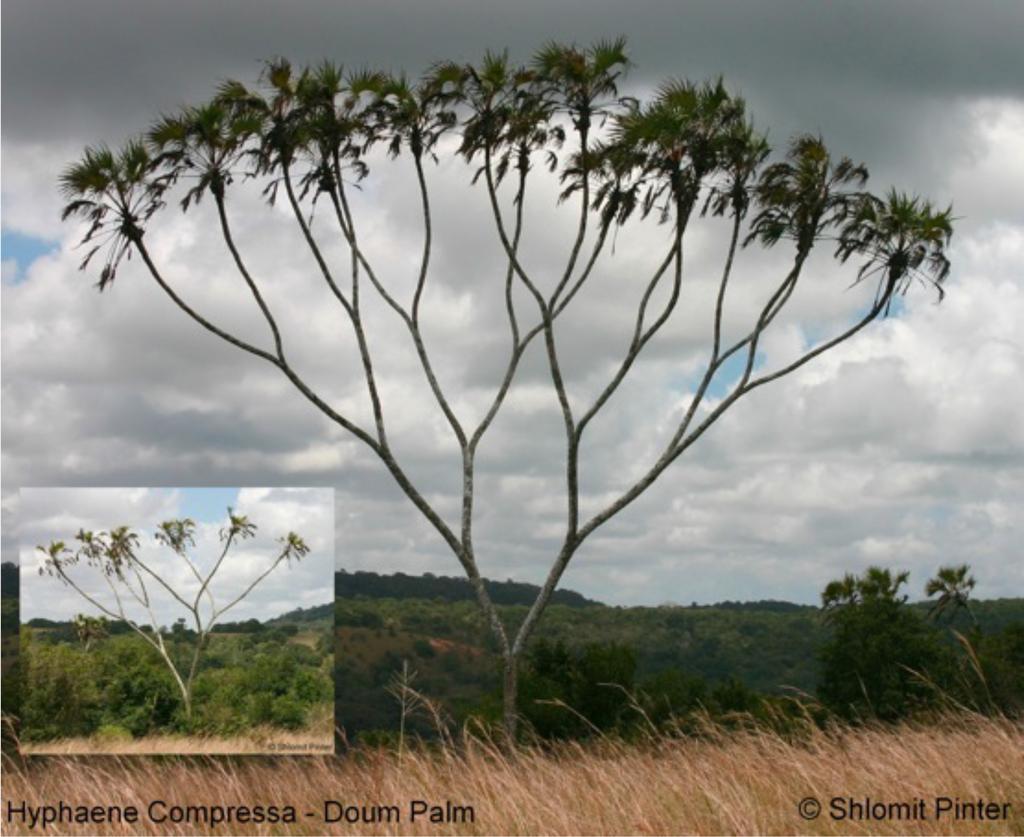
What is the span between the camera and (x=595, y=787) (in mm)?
11797

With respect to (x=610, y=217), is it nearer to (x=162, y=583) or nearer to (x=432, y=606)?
(x=162, y=583)

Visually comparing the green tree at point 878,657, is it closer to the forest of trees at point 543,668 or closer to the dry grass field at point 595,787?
the forest of trees at point 543,668

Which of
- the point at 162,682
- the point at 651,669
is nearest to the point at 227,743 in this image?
the point at 162,682

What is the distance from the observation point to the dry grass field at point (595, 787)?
1072cm

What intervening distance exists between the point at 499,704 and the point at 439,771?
39.2 ft

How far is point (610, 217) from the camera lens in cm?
2338

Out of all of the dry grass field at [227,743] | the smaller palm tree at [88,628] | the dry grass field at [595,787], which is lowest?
the dry grass field at [227,743]

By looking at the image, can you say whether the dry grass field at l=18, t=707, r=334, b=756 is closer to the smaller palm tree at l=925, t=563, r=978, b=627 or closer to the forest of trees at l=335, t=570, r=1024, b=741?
the forest of trees at l=335, t=570, r=1024, b=741

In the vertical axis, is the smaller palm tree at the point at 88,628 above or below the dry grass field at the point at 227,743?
above

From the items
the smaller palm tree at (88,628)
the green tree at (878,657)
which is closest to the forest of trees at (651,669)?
the green tree at (878,657)

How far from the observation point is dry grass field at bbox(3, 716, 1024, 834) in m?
10.7

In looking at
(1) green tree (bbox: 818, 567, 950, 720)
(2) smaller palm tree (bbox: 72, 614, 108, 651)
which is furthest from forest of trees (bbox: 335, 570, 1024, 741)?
(2) smaller palm tree (bbox: 72, 614, 108, 651)

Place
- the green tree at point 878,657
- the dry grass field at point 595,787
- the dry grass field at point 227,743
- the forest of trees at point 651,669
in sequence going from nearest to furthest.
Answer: the dry grass field at point 595,787, the dry grass field at point 227,743, the forest of trees at point 651,669, the green tree at point 878,657

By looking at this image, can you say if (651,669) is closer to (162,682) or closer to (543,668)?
(543,668)
